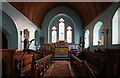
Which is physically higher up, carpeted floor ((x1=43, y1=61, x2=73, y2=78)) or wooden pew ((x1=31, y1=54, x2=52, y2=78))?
wooden pew ((x1=31, y1=54, x2=52, y2=78))

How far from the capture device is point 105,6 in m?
6.57

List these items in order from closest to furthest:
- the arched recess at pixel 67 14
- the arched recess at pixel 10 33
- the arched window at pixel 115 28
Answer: the arched window at pixel 115 28, the arched recess at pixel 10 33, the arched recess at pixel 67 14

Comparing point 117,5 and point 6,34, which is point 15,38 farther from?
point 117,5

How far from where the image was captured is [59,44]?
11031 mm

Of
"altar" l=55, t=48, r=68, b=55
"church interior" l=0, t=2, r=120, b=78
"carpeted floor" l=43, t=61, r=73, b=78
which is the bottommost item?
"carpeted floor" l=43, t=61, r=73, b=78

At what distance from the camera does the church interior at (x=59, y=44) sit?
2.57m

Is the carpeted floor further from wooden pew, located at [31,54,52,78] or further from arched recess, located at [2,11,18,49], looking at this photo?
arched recess, located at [2,11,18,49]

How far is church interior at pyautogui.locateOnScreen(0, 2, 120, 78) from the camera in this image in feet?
8.43

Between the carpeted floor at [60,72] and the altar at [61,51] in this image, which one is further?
the altar at [61,51]

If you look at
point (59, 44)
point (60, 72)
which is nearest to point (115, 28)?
point (60, 72)

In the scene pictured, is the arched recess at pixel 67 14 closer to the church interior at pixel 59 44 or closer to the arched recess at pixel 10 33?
the church interior at pixel 59 44

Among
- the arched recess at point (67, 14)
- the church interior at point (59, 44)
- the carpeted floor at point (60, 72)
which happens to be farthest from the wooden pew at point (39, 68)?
the arched recess at point (67, 14)

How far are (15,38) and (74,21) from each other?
861 cm

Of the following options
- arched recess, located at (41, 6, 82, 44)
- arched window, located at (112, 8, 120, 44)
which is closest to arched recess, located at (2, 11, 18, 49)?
arched window, located at (112, 8, 120, 44)
